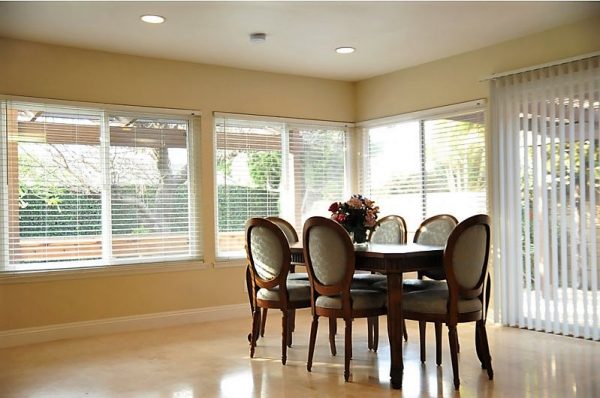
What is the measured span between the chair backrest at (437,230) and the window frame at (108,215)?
2.16 meters

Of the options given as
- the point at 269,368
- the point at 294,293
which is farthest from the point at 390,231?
the point at 269,368

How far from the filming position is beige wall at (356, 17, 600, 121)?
189 inches

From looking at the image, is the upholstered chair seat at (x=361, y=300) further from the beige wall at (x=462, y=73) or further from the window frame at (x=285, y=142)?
the beige wall at (x=462, y=73)

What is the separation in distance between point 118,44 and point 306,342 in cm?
291

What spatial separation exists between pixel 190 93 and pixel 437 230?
8.75 feet

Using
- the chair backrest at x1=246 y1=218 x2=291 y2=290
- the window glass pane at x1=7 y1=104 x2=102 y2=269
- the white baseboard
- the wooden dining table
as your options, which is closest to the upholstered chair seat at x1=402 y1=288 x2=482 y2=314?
the wooden dining table

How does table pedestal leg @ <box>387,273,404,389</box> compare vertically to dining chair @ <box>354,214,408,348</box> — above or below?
below

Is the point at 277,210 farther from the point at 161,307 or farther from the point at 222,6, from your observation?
the point at 222,6

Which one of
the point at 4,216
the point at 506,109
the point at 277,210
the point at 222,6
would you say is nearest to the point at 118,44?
the point at 222,6

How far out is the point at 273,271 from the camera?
414 centimetres

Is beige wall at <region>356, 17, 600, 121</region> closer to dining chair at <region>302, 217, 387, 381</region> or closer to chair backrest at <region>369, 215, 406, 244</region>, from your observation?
chair backrest at <region>369, 215, 406, 244</region>

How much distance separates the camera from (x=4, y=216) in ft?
15.9

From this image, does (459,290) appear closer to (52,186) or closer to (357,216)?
(357,216)

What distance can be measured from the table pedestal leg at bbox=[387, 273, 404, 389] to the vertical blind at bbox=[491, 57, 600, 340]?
1846 mm
